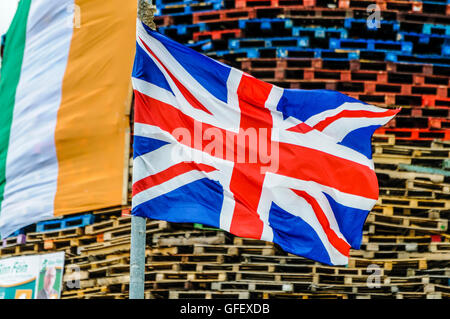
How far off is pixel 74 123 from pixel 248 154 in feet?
9.51

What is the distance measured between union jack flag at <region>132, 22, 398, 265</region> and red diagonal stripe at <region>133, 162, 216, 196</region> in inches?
0.4

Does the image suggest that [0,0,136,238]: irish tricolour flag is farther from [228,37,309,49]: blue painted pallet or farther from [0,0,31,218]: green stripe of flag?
[228,37,309,49]: blue painted pallet

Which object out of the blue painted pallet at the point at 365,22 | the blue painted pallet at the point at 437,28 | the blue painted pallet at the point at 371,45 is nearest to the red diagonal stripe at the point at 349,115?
the blue painted pallet at the point at 371,45

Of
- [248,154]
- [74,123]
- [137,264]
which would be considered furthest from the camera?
[74,123]

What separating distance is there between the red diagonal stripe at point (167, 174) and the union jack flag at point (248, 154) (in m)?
0.01

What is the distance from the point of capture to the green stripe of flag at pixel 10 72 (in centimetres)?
A: 1074

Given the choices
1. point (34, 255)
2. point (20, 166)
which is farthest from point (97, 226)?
point (20, 166)

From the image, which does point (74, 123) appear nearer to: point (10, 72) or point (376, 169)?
point (10, 72)

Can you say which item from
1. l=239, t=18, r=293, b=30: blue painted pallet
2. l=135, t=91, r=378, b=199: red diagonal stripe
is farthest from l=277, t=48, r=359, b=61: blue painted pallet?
l=135, t=91, r=378, b=199: red diagonal stripe

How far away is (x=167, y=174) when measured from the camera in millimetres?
7359

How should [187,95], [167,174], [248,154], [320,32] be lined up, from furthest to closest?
1. [320,32]
2. [248,154]
3. [187,95]
4. [167,174]

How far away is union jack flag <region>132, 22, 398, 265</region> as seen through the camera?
7.38 m

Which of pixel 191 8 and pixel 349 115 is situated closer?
pixel 349 115

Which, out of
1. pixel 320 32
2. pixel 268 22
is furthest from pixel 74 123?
pixel 320 32
